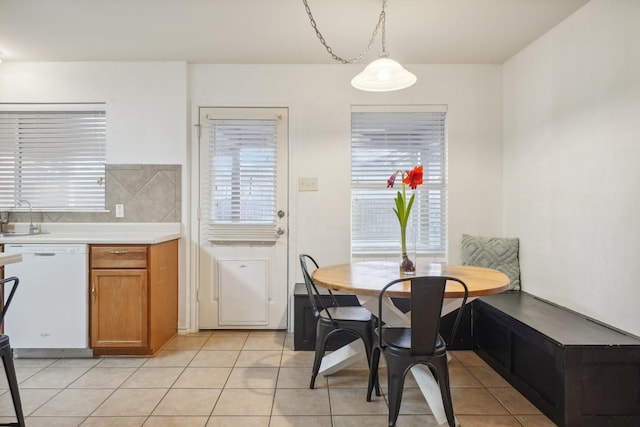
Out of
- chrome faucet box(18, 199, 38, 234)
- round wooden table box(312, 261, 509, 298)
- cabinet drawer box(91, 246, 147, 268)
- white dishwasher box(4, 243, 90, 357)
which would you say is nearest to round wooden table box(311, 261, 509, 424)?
round wooden table box(312, 261, 509, 298)

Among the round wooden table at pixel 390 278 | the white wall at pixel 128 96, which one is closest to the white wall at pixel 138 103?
the white wall at pixel 128 96

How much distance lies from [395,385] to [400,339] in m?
0.22

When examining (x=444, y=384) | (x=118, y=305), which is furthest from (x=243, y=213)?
(x=444, y=384)

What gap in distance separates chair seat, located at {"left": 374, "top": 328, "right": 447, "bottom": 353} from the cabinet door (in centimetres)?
182

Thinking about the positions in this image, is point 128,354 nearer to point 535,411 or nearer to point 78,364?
point 78,364

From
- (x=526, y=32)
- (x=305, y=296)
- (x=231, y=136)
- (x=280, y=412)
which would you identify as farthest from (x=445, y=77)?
(x=280, y=412)

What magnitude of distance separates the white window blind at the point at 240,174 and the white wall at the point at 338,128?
0.17 meters

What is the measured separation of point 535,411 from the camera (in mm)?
2020

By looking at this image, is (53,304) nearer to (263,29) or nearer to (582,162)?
(263,29)

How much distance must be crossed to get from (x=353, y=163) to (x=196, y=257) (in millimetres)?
1658

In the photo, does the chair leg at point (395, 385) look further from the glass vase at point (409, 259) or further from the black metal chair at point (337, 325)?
the glass vase at point (409, 259)

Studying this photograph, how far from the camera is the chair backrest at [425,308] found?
1617mm

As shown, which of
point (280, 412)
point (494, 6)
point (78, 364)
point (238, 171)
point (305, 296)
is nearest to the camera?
point (280, 412)

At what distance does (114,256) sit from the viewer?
2717 millimetres
